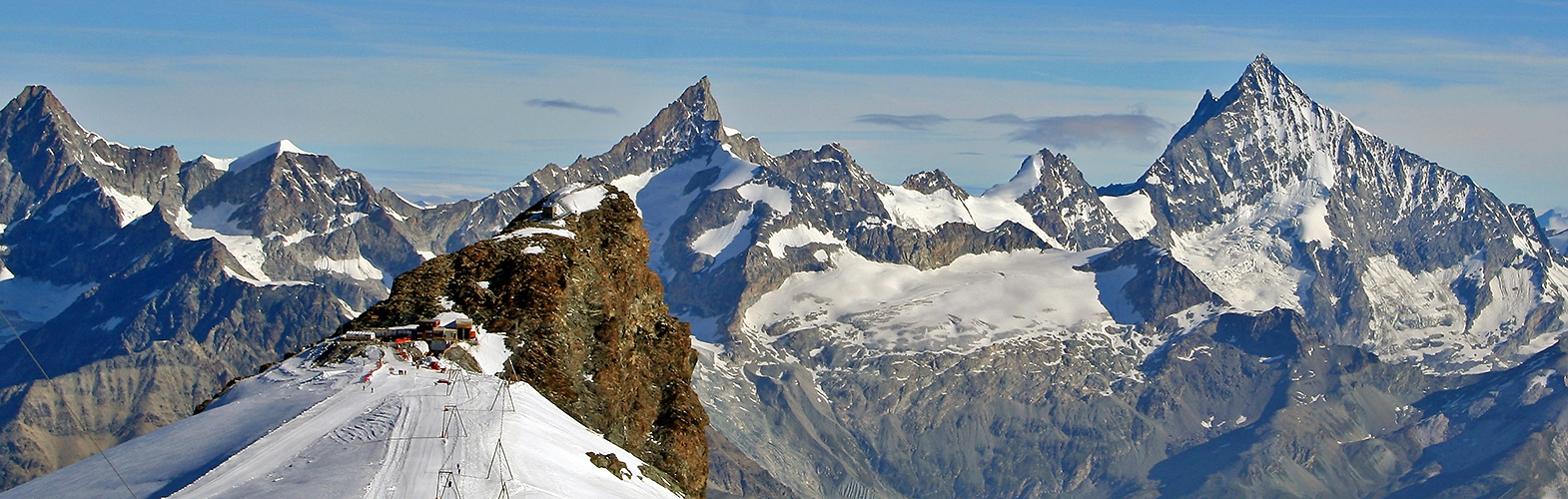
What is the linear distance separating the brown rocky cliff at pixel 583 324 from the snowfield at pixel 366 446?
19.3ft

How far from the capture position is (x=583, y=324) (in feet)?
283

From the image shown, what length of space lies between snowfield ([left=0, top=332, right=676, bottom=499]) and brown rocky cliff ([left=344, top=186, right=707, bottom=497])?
19.3ft

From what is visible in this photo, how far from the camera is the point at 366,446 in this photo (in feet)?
205

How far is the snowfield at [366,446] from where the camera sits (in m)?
58.2

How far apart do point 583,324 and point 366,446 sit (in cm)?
2452

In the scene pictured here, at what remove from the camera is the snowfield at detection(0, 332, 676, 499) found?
191 ft

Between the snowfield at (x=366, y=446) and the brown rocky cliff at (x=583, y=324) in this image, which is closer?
the snowfield at (x=366, y=446)

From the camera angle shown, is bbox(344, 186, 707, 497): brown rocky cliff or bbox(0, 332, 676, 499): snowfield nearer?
bbox(0, 332, 676, 499): snowfield

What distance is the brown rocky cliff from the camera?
81.8m

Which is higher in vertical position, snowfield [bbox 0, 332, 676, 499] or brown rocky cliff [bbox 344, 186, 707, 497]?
brown rocky cliff [bbox 344, 186, 707, 497]

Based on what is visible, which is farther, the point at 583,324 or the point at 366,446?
the point at 583,324

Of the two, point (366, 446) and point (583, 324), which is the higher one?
point (583, 324)

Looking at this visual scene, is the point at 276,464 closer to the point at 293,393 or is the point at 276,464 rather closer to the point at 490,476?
the point at 490,476

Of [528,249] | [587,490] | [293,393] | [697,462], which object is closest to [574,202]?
[528,249]
